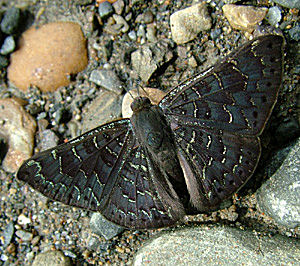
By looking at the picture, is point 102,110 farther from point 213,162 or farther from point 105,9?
point 213,162

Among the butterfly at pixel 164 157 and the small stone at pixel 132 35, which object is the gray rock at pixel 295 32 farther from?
the small stone at pixel 132 35

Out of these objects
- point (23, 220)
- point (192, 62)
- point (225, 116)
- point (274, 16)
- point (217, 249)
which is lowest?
point (217, 249)

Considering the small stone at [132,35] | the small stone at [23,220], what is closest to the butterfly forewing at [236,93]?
the small stone at [132,35]

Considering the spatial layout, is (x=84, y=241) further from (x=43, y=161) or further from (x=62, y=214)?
(x=43, y=161)

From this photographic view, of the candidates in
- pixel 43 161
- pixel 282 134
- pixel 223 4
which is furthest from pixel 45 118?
pixel 282 134

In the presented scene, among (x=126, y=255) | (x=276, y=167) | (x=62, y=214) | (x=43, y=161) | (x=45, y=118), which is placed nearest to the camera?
(x=43, y=161)

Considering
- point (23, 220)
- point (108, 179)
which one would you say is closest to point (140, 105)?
point (108, 179)

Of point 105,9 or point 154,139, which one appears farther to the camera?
point 105,9
